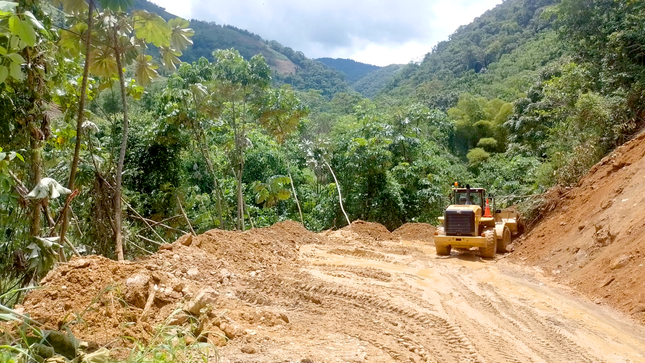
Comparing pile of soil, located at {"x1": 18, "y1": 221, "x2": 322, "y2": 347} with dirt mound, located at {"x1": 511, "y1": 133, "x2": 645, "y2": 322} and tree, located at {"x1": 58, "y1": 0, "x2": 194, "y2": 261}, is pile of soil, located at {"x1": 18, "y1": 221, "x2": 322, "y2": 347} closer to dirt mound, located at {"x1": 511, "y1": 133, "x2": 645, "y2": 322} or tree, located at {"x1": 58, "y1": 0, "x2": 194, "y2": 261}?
tree, located at {"x1": 58, "y1": 0, "x2": 194, "y2": 261}

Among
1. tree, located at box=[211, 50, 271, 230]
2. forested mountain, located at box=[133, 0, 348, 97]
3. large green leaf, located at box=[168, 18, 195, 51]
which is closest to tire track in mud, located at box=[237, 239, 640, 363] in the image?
large green leaf, located at box=[168, 18, 195, 51]

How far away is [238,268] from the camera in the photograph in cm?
859

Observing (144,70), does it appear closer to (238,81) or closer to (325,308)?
(325,308)

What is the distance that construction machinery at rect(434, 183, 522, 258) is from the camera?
36.9ft

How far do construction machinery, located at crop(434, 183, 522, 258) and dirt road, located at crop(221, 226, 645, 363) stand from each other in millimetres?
1091

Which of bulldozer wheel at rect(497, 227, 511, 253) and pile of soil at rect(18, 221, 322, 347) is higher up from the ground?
pile of soil at rect(18, 221, 322, 347)

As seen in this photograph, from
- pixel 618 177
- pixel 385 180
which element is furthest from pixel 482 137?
pixel 618 177

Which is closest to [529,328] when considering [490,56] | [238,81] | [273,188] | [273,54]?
[238,81]

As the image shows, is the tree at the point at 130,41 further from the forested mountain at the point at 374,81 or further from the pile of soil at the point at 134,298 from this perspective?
the forested mountain at the point at 374,81

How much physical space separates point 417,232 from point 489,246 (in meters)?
4.98

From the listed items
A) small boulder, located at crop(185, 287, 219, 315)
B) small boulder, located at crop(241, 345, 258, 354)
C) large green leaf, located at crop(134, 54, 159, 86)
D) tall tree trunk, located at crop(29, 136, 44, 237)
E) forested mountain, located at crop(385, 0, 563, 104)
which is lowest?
small boulder, located at crop(241, 345, 258, 354)

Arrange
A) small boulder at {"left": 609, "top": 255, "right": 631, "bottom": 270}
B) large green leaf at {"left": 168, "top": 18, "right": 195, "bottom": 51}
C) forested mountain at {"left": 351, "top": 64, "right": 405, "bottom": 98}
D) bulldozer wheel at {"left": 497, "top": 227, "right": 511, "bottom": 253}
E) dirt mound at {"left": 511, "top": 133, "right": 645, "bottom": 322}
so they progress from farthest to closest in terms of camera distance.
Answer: forested mountain at {"left": 351, "top": 64, "right": 405, "bottom": 98} → bulldozer wheel at {"left": 497, "top": 227, "right": 511, "bottom": 253} → small boulder at {"left": 609, "top": 255, "right": 631, "bottom": 270} → dirt mound at {"left": 511, "top": 133, "right": 645, "bottom": 322} → large green leaf at {"left": 168, "top": 18, "right": 195, "bottom": 51}

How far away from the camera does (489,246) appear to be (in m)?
11.4

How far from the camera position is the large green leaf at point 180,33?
6.34 metres
